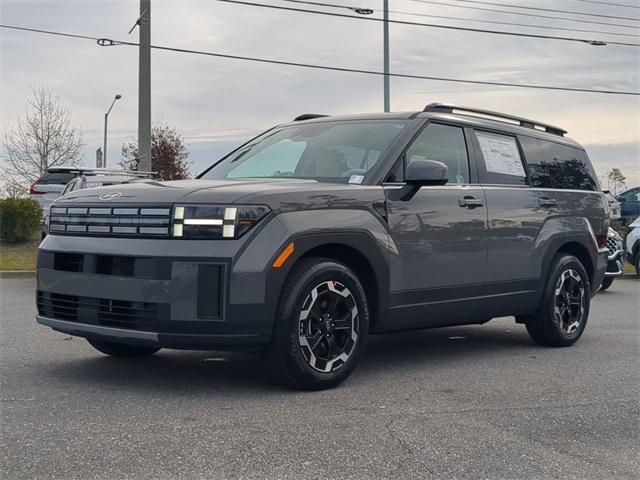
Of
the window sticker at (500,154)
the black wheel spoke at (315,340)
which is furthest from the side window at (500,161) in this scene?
the black wheel spoke at (315,340)

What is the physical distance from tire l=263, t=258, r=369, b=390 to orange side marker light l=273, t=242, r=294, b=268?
0.16 m

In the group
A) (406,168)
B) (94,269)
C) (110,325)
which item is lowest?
(110,325)

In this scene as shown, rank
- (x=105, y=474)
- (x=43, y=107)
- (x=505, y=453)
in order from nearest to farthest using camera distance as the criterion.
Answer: (x=105, y=474)
(x=505, y=453)
(x=43, y=107)

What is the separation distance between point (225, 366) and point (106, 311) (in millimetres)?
1270

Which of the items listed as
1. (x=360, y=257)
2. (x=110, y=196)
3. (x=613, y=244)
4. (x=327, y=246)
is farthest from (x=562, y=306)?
(x=613, y=244)

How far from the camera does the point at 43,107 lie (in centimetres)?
3934

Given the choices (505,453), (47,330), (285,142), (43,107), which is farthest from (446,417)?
(43,107)

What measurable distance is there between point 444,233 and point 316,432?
2244mm

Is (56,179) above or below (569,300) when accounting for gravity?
above

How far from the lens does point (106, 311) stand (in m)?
5.02

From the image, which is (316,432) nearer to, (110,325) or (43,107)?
(110,325)

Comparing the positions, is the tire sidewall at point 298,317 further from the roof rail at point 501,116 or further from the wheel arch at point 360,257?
the roof rail at point 501,116

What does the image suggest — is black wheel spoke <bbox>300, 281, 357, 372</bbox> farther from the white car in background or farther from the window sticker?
the white car in background

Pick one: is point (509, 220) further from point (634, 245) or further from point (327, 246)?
point (634, 245)
